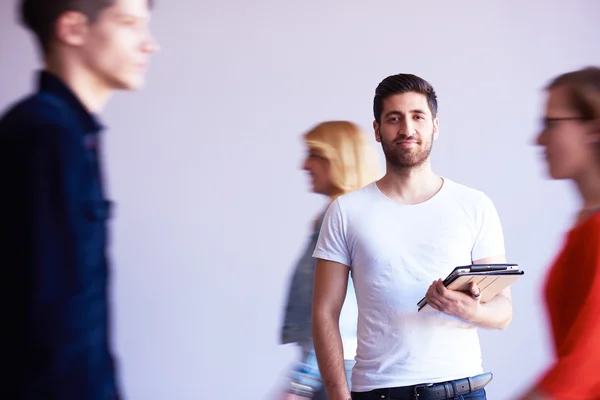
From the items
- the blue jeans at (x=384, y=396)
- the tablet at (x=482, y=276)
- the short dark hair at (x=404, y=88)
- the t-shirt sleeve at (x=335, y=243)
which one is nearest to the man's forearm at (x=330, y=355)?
the blue jeans at (x=384, y=396)

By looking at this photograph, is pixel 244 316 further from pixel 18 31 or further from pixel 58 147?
pixel 58 147

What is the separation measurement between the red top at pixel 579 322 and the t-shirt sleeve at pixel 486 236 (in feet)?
2.64

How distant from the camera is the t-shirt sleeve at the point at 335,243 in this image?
7.21ft

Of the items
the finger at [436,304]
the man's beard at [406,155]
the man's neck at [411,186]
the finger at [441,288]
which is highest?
the man's beard at [406,155]

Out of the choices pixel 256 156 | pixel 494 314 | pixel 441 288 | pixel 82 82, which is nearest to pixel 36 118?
pixel 82 82

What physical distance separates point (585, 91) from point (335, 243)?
38.3 inches

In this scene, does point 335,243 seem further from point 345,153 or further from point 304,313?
point 345,153

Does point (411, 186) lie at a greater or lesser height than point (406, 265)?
greater

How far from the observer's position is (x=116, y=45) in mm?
1103

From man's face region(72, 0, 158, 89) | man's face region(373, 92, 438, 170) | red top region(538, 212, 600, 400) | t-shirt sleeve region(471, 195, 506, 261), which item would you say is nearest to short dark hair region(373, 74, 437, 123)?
man's face region(373, 92, 438, 170)

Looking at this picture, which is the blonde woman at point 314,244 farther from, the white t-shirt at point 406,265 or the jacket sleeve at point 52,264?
the jacket sleeve at point 52,264

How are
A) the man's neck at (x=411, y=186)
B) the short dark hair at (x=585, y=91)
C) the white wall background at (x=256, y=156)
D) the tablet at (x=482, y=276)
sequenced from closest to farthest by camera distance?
the short dark hair at (x=585, y=91) < the tablet at (x=482, y=276) < the man's neck at (x=411, y=186) < the white wall background at (x=256, y=156)

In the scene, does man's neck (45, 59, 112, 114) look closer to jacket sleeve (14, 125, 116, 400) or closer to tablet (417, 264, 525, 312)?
jacket sleeve (14, 125, 116, 400)

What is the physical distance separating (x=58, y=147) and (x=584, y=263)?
2.94 feet
